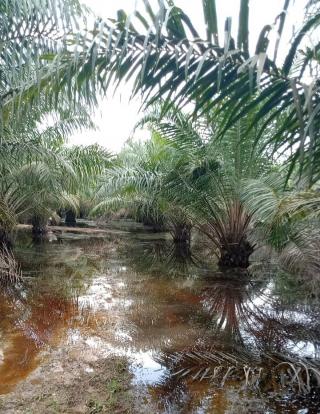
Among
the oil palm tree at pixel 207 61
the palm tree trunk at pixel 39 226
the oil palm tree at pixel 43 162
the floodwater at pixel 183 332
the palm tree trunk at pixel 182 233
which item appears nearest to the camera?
the oil palm tree at pixel 207 61

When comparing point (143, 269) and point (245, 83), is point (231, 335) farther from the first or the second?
point (143, 269)

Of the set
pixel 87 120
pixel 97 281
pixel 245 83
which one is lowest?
pixel 97 281

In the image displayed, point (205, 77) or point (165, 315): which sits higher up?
point (205, 77)

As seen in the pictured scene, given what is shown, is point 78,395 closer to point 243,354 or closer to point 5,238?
point 243,354

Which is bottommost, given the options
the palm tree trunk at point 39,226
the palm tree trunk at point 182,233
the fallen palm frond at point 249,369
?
the palm tree trunk at point 39,226

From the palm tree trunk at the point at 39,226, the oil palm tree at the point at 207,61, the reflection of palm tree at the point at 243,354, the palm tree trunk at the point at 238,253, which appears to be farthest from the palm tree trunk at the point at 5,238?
the oil palm tree at the point at 207,61

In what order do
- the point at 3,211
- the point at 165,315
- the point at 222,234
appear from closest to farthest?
1. the point at 165,315
2. the point at 3,211
3. the point at 222,234

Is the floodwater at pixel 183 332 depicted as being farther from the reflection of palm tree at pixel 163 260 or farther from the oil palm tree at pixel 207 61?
the oil palm tree at pixel 207 61

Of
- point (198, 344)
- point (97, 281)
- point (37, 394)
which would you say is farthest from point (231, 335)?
point (97, 281)

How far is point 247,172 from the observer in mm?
7336

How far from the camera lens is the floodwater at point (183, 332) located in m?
2.71

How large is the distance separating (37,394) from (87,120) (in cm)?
707

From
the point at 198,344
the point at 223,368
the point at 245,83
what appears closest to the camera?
the point at 245,83

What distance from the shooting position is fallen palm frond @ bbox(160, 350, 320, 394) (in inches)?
110
